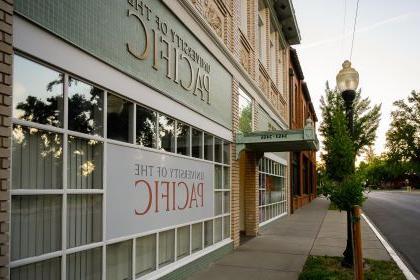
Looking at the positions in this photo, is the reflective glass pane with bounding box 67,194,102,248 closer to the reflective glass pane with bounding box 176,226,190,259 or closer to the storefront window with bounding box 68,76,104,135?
the storefront window with bounding box 68,76,104,135

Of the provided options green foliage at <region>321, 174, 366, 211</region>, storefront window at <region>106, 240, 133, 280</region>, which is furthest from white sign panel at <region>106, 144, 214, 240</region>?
green foliage at <region>321, 174, 366, 211</region>

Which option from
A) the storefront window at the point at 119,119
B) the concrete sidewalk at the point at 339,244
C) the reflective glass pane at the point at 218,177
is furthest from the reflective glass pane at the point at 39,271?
the concrete sidewalk at the point at 339,244

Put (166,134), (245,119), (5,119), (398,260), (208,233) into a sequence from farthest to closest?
(245,119)
(398,260)
(208,233)
(166,134)
(5,119)

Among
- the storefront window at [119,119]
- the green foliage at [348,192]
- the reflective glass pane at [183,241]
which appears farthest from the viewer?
the green foliage at [348,192]

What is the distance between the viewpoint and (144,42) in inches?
242

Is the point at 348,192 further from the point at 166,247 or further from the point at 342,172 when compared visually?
the point at 166,247

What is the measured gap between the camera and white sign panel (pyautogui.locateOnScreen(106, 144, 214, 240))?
5301mm

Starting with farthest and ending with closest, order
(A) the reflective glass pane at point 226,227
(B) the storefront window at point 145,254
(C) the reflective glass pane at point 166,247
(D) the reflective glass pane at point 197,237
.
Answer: (A) the reflective glass pane at point 226,227, (D) the reflective glass pane at point 197,237, (C) the reflective glass pane at point 166,247, (B) the storefront window at point 145,254

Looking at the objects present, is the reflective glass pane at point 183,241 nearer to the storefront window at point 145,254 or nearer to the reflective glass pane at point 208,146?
the storefront window at point 145,254

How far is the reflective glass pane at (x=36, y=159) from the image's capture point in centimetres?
385

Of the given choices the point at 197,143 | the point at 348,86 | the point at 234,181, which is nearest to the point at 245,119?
the point at 234,181

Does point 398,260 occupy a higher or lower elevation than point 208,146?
lower

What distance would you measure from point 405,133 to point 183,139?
274ft

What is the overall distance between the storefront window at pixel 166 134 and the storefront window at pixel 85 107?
1.73 metres
